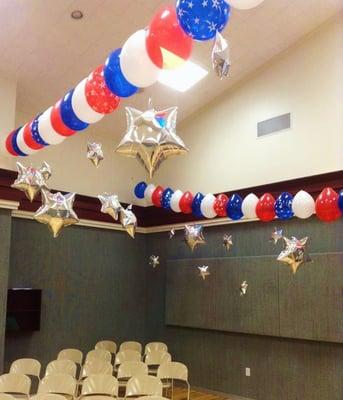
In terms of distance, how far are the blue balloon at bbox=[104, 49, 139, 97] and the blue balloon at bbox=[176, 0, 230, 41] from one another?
0.78 metres

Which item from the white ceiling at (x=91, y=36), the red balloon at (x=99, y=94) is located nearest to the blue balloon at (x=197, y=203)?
the white ceiling at (x=91, y=36)

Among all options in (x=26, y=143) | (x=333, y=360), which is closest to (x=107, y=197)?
(x=26, y=143)

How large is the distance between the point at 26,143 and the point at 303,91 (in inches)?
167

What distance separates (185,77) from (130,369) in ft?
15.1

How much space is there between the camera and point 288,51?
7.51 metres

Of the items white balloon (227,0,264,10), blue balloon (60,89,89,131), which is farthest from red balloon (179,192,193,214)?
white balloon (227,0,264,10)

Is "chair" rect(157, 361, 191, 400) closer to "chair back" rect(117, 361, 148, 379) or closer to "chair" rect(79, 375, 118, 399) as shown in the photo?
"chair back" rect(117, 361, 148, 379)

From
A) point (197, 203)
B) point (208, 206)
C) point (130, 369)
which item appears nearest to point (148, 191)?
point (197, 203)

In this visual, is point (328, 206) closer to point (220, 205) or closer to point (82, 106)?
point (220, 205)

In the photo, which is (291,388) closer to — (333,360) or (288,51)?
(333,360)

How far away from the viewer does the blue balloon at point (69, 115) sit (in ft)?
14.6

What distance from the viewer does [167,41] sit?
10.3 feet

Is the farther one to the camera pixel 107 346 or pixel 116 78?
pixel 107 346

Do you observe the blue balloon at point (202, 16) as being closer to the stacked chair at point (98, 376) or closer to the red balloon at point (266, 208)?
the stacked chair at point (98, 376)
